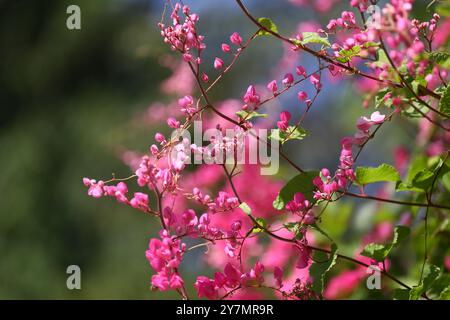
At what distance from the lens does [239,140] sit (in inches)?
30.6

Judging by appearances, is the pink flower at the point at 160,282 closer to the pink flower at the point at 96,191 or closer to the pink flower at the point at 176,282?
the pink flower at the point at 176,282

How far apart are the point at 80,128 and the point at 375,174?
370cm

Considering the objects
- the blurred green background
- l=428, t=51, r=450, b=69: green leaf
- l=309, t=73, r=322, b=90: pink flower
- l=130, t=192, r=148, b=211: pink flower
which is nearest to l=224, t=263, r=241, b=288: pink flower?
l=130, t=192, r=148, b=211: pink flower

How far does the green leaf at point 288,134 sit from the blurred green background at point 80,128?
8.38 ft

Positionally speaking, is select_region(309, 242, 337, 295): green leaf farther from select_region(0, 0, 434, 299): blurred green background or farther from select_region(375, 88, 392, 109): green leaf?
select_region(0, 0, 434, 299): blurred green background

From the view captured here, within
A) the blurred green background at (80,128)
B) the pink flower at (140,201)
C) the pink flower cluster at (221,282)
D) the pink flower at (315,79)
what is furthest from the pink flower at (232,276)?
the blurred green background at (80,128)

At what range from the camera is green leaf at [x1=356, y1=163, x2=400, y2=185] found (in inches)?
32.5

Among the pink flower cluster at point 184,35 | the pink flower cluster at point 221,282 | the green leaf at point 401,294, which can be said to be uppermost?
the pink flower cluster at point 184,35

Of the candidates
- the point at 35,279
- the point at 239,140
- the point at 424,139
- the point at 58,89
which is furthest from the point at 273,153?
the point at 58,89

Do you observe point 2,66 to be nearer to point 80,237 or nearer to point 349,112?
point 80,237

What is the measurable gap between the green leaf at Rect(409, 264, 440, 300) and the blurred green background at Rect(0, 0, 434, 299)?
2496 mm

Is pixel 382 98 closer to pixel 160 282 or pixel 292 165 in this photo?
pixel 292 165

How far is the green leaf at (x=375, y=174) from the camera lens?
2.71 ft
